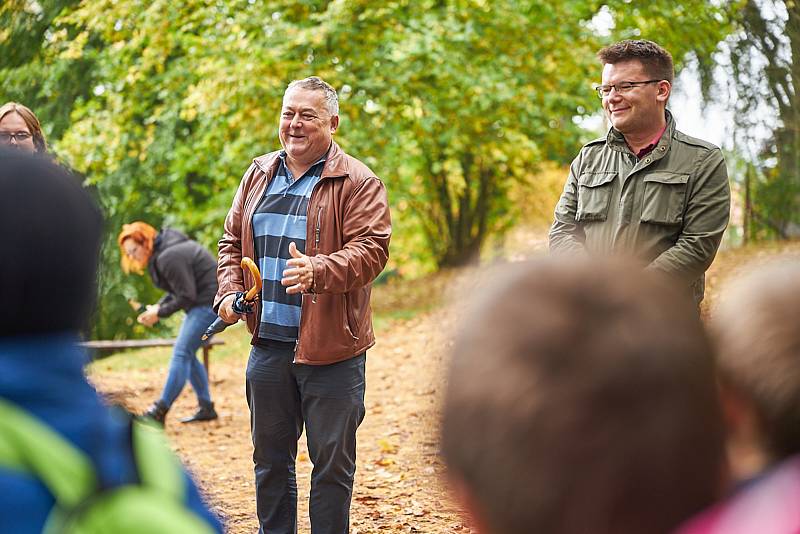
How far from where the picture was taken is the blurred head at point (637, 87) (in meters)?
3.91

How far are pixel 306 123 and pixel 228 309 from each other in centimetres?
Result: 89

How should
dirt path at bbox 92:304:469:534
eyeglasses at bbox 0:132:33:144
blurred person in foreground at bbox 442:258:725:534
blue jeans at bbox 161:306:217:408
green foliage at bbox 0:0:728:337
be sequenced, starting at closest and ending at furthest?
blurred person in foreground at bbox 442:258:725:534
eyeglasses at bbox 0:132:33:144
dirt path at bbox 92:304:469:534
blue jeans at bbox 161:306:217:408
green foliage at bbox 0:0:728:337

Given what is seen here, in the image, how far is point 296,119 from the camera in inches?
158

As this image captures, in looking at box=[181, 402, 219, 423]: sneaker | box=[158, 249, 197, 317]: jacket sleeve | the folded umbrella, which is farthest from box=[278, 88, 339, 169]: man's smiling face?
box=[181, 402, 219, 423]: sneaker

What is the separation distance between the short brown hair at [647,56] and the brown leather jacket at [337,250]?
47.1 inches

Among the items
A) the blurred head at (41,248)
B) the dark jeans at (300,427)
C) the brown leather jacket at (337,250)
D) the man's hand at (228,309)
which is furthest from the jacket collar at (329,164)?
the blurred head at (41,248)

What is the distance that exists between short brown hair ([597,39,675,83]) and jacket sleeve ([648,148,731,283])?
1.36ft

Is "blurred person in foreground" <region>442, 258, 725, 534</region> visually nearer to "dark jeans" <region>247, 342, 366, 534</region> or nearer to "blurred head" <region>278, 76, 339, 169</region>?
"dark jeans" <region>247, 342, 366, 534</region>

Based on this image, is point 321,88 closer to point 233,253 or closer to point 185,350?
point 233,253

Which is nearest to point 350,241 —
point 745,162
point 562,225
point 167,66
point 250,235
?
point 250,235

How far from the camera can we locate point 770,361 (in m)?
1.26

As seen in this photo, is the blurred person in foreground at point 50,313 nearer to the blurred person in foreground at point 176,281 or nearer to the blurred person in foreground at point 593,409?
the blurred person in foreground at point 593,409

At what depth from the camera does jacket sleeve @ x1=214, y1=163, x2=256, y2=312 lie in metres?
4.10

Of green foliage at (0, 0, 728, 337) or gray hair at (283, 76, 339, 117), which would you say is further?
green foliage at (0, 0, 728, 337)
